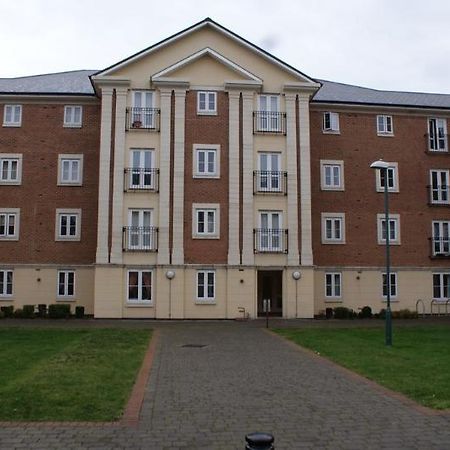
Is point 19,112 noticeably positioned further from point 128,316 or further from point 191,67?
point 128,316

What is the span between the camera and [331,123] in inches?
1297

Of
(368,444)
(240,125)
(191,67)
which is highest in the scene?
(191,67)

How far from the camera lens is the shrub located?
1161 inches

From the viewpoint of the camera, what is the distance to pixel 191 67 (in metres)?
30.2

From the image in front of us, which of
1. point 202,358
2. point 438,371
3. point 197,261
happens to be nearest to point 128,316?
point 197,261

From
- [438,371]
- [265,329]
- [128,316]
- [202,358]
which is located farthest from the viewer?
[128,316]

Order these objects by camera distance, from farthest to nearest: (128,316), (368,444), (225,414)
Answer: (128,316) → (225,414) → (368,444)

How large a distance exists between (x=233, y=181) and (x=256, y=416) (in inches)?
A: 870

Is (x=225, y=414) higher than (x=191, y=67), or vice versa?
(x=191, y=67)

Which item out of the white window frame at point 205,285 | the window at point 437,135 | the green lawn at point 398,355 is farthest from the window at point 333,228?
the green lawn at point 398,355

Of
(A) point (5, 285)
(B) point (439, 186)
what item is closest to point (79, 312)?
(A) point (5, 285)

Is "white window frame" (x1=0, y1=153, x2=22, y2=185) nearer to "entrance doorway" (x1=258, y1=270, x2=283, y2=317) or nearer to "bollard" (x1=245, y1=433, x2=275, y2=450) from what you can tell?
"entrance doorway" (x1=258, y1=270, x2=283, y2=317)

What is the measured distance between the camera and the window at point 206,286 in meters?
29.0

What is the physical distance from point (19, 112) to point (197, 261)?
491 inches
